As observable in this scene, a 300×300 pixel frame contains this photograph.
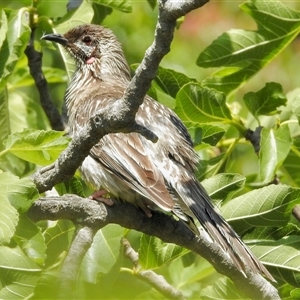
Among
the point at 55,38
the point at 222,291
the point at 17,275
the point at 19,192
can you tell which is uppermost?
the point at 55,38

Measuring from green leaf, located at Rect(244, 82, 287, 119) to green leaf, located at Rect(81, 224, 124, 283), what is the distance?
1.27m

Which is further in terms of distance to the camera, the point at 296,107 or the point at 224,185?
the point at 296,107

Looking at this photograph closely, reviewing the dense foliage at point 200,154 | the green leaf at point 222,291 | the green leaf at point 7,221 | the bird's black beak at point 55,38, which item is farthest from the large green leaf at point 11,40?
the green leaf at point 222,291

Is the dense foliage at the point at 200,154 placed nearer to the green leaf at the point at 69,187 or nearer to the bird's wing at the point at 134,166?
the green leaf at the point at 69,187

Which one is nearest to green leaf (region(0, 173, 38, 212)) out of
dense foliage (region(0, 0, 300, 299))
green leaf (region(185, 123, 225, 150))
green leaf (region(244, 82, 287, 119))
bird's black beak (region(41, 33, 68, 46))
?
dense foliage (region(0, 0, 300, 299))

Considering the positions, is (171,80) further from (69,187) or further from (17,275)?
(17,275)

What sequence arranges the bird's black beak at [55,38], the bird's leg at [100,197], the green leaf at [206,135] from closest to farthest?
the bird's leg at [100,197] < the green leaf at [206,135] < the bird's black beak at [55,38]

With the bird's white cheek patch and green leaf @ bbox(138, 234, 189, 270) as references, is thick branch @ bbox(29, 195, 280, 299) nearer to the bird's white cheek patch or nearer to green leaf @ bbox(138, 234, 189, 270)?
green leaf @ bbox(138, 234, 189, 270)

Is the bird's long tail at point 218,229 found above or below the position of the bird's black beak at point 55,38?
below

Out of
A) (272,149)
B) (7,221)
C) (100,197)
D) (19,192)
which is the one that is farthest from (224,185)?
(7,221)

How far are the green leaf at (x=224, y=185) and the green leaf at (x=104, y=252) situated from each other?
584 mm

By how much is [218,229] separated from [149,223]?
15.1 inches

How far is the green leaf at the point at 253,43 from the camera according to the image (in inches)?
199

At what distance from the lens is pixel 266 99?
4.98 m
